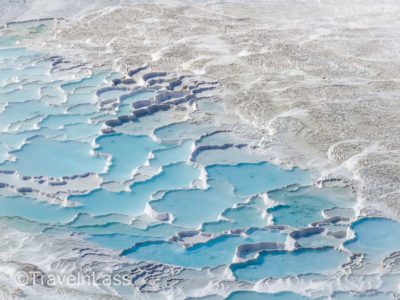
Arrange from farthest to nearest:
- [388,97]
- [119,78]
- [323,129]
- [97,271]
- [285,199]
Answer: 1. [119,78]
2. [388,97]
3. [323,129]
4. [285,199]
5. [97,271]

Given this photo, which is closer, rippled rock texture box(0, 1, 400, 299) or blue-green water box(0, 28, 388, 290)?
rippled rock texture box(0, 1, 400, 299)

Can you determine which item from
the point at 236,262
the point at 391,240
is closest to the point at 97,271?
the point at 236,262

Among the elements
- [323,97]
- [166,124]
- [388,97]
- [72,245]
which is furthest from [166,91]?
[72,245]

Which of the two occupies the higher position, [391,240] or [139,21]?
[139,21]

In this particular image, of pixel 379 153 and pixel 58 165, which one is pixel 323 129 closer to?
pixel 379 153

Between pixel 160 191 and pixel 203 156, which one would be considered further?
pixel 203 156

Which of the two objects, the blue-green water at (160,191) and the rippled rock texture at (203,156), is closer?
the rippled rock texture at (203,156)

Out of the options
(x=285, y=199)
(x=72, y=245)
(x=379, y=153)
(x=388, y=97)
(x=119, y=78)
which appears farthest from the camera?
(x=119, y=78)

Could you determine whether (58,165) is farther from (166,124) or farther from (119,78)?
(119,78)

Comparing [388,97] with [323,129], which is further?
[388,97]
